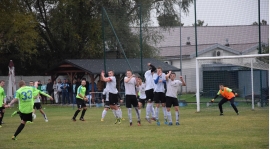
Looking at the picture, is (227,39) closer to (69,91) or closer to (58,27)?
(69,91)

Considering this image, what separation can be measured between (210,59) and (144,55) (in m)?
10.5

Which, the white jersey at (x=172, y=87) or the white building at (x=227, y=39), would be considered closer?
the white jersey at (x=172, y=87)

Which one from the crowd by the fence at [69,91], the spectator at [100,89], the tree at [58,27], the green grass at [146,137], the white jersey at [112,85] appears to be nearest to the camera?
the green grass at [146,137]

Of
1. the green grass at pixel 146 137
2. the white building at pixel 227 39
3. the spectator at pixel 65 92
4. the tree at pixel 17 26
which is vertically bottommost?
the green grass at pixel 146 137

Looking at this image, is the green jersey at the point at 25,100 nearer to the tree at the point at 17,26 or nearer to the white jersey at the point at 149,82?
the white jersey at the point at 149,82

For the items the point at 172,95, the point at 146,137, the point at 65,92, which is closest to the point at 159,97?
the point at 172,95

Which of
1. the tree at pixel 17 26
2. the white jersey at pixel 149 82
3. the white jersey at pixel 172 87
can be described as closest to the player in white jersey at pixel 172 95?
the white jersey at pixel 172 87

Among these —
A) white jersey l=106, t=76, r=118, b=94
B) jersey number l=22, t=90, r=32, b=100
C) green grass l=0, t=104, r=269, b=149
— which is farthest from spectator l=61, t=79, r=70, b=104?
jersey number l=22, t=90, r=32, b=100

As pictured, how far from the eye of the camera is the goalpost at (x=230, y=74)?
30828 mm

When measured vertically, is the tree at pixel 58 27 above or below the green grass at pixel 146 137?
above

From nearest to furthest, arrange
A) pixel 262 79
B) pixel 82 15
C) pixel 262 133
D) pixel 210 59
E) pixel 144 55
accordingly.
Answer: pixel 262 133, pixel 210 59, pixel 262 79, pixel 144 55, pixel 82 15

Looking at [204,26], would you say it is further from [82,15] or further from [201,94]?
[82,15]

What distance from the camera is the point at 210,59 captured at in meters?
30.7

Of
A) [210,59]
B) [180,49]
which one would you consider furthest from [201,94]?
[180,49]
